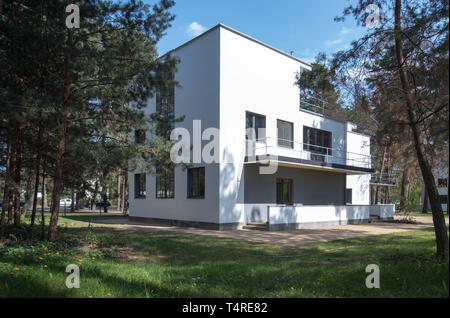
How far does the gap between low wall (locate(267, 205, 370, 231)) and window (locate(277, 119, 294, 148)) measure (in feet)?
12.4

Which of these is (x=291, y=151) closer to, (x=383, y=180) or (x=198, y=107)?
(x=198, y=107)

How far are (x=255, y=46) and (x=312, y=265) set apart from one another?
12.9 meters

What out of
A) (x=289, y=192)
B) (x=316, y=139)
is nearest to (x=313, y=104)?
(x=316, y=139)

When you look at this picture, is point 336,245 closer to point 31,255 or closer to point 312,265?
point 312,265

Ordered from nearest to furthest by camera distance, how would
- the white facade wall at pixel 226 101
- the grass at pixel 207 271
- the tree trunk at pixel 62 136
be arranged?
the grass at pixel 207 271
the tree trunk at pixel 62 136
the white facade wall at pixel 226 101

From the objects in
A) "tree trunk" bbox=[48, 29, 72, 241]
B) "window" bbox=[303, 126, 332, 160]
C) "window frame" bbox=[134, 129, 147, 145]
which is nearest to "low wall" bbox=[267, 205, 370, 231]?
"window" bbox=[303, 126, 332, 160]

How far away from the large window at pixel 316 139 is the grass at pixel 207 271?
38.0ft

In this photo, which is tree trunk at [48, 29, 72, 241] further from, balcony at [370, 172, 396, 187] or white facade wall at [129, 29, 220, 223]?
balcony at [370, 172, 396, 187]

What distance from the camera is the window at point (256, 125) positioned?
57.0 feet

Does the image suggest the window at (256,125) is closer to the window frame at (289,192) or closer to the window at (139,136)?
the window frame at (289,192)

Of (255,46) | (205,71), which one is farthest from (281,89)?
(205,71)

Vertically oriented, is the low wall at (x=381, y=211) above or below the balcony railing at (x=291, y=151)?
below

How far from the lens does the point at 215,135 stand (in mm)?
16156

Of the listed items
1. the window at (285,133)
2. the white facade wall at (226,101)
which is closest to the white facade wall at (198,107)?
the white facade wall at (226,101)
